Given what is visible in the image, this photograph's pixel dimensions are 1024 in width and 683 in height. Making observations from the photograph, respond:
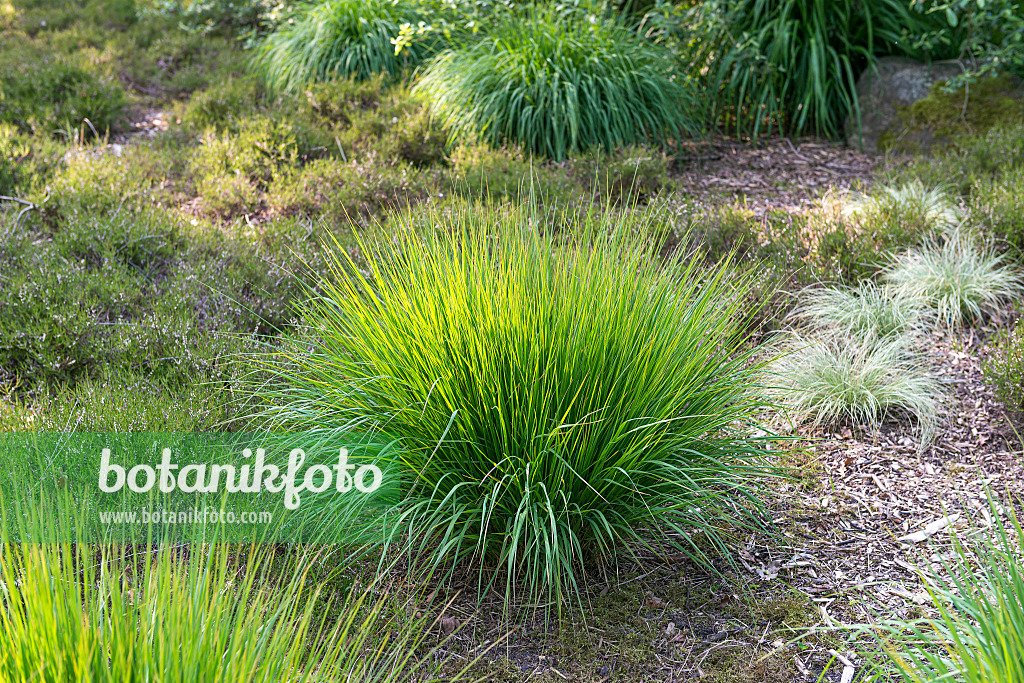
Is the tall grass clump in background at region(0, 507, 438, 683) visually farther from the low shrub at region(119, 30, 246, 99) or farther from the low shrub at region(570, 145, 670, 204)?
the low shrub at region(119, 30, 246, 99)

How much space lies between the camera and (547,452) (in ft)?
8.15

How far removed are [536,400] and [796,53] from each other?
583 cm

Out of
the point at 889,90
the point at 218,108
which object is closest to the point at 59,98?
the point at 218,108

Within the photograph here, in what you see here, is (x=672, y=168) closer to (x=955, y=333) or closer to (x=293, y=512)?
(x=955, y=333)

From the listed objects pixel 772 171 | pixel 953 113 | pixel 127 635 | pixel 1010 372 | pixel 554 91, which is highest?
pixel 554 91

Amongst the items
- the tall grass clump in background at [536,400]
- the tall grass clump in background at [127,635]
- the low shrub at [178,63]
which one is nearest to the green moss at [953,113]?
the tall grass clump in background at [536,400]

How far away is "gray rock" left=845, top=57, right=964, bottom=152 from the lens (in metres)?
6.67

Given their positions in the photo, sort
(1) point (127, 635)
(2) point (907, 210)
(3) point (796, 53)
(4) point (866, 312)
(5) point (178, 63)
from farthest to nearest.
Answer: (5) point (178, 63), (3) point (796, 53), (2) point (907, 210), (4) point (866, 312), (1) point (127, 635)

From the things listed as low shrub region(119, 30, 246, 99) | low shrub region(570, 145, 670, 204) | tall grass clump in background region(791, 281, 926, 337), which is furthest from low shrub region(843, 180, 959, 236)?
low shrub region(119, 30, 246, 99)

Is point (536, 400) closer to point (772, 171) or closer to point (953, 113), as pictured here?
point (772, 171)

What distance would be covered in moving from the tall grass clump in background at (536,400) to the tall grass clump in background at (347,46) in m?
4.87

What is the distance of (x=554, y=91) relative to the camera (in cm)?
584

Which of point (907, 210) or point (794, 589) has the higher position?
point (907, 210)

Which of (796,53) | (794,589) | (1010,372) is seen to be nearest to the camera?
(794,589)
